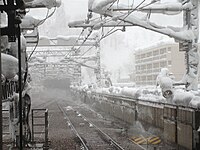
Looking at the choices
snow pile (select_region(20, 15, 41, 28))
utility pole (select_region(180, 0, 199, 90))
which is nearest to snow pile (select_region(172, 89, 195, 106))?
utility pole (select_region(180, 0, 199, 90))

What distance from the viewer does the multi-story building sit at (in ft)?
146

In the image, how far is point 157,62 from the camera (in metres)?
50.6

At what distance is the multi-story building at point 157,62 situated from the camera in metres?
44.5

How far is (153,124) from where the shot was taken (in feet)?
55.6

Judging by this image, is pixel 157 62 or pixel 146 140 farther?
pixel 157 62

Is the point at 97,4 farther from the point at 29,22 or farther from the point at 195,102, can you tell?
the point at 195,102

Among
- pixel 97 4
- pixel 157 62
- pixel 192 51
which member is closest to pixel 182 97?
pixel 192 51

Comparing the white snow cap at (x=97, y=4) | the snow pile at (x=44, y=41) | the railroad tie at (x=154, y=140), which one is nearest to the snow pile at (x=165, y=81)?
the railroad tie at (x=154, y=140)

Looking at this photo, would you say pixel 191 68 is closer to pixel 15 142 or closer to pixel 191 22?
pixel 191 22

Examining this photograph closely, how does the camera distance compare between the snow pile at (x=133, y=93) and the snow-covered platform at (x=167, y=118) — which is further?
the snow pile at (x=133, y=93)

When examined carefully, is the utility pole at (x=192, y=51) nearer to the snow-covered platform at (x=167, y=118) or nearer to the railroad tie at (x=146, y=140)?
the snow-covered platform at (x=167, y=118)

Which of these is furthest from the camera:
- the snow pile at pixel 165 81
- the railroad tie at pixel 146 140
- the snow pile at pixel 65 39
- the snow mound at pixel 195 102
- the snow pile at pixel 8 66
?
the snow pile at pixel 65 39

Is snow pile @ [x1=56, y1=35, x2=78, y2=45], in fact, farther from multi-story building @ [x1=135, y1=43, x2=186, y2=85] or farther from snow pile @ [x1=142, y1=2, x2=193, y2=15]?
snow pile @ [x1=142, y1=2, x2=193, y2=15]

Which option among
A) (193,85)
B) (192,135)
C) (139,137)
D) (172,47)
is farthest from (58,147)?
(172,47)
